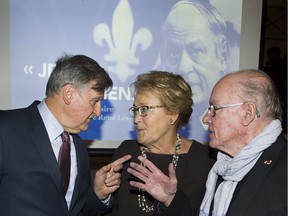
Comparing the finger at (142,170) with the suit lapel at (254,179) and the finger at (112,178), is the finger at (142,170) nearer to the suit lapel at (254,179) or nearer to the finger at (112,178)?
the finger at (112,178)

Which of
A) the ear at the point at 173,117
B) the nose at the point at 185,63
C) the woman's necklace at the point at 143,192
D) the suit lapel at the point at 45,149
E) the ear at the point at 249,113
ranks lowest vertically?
the woman's necklace at the point at 143,192

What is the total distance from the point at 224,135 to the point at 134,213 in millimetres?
756

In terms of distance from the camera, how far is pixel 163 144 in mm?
1934

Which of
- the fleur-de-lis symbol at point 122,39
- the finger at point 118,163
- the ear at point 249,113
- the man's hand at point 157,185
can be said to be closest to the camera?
the ear at point 249,113

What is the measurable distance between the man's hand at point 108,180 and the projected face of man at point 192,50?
1393 millimetres

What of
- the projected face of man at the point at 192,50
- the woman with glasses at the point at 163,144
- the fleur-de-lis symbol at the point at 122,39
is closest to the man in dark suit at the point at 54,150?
the woman with glasses at the point at 163,144

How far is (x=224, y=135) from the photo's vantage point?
142cm

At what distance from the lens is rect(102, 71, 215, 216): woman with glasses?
6.04ft

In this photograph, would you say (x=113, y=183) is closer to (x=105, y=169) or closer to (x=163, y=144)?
(x=105, y=169)

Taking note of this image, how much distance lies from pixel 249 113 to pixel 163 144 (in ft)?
2.28

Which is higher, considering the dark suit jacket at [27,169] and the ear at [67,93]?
the ear at [67,93]

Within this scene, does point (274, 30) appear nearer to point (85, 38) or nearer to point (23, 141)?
point (85, 38)

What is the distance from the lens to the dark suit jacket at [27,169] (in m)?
1.40

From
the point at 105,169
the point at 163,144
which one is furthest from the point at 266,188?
the point at 105,169
